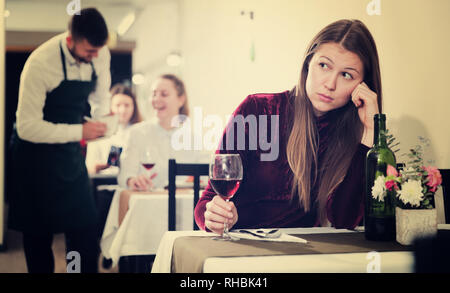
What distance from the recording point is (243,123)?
1.68 metres

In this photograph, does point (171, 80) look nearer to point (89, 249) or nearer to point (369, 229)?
point (89, 249)

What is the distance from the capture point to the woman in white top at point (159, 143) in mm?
2629

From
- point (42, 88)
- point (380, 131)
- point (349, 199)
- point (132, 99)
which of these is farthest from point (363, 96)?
point (132, 99)

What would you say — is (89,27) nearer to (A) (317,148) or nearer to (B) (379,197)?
(A) (317,148)

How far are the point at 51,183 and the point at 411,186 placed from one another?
156 cm

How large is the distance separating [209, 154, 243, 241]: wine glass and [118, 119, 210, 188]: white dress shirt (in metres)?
1.69

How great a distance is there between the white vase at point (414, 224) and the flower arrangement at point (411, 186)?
0.06 ft

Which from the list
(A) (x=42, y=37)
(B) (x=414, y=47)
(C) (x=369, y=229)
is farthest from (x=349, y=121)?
(A) (x=42, y=37)

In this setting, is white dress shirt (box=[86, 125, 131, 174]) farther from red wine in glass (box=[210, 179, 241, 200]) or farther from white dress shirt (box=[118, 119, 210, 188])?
red wine in glass (box=[210, 179, 241, 200])

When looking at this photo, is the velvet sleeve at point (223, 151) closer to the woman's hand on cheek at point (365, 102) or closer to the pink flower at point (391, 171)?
the woman's hand on cheek at point (365, 102)

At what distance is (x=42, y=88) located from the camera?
2.01 m

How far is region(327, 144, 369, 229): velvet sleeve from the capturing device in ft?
5.49

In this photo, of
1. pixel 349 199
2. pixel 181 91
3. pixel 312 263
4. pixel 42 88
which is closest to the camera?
pixel 312 263

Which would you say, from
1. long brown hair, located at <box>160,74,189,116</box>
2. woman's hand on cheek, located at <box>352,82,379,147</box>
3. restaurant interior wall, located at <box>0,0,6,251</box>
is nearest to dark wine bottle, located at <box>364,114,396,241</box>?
woman's hand on cheek, located at <box>352,82,379,147</box>
